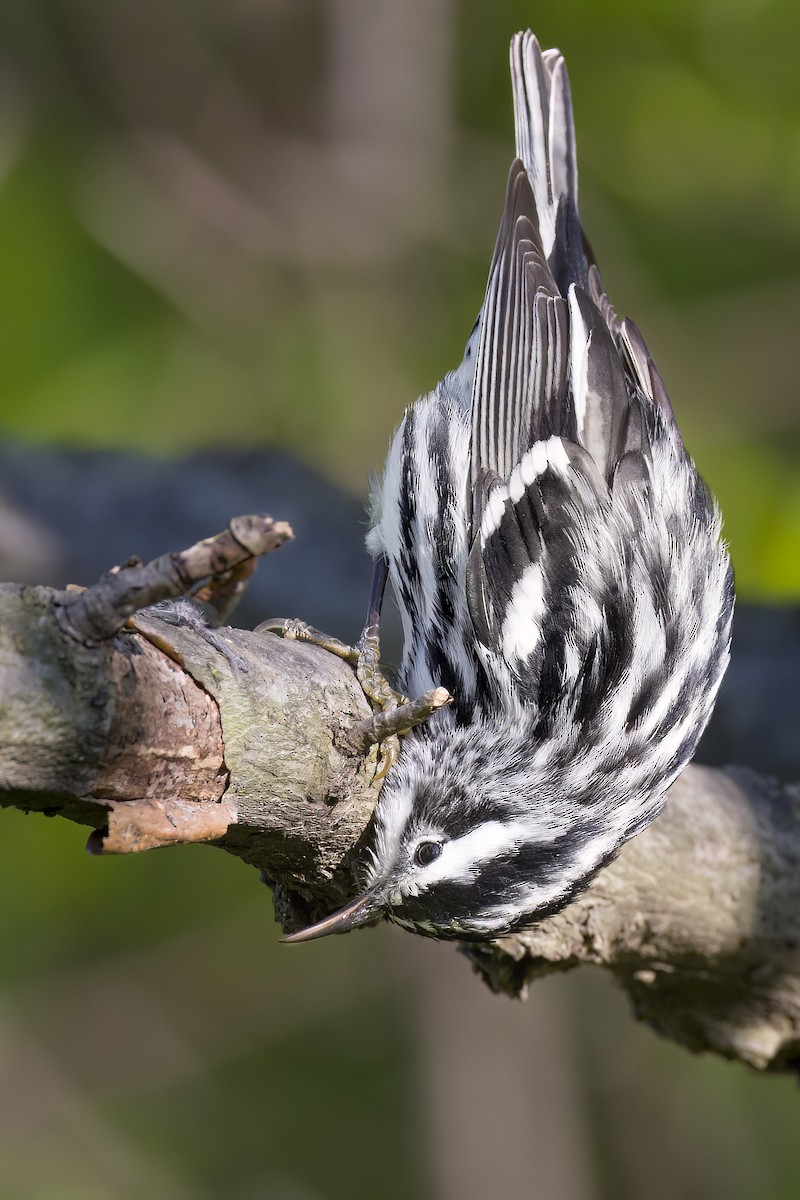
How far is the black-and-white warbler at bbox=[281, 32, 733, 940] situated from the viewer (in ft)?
7.26

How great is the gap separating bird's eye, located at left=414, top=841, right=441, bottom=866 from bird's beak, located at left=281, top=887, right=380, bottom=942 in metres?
0.12

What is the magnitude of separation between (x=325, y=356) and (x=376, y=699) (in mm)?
2585

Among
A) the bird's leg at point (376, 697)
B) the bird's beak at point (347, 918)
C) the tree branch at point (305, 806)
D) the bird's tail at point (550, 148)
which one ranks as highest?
the bird's tail at point (550, 148)

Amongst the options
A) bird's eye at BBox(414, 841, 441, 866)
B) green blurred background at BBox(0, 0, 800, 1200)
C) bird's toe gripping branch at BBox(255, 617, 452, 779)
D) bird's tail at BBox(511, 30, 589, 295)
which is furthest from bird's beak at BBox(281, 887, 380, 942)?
green blurred background at BBox(0, 0, 800, 1200)

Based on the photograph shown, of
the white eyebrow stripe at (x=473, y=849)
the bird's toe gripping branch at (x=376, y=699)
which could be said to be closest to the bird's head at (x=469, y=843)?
the white eyebrow stripe at (x=473, y=849)

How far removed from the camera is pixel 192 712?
5.05 ft

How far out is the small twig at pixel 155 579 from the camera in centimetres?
132

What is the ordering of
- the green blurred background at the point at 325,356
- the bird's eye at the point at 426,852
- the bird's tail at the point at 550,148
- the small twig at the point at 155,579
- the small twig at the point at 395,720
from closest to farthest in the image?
the small twig at the point at 155,579, the small twig at the point at 395,720, the bird's eye at the point at 426,852, the bird's tail at the point at 550,148, the green blurred background at the point at 325,356

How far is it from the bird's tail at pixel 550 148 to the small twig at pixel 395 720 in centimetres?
174

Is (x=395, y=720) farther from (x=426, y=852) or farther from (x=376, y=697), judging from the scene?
(x=426, y=852)

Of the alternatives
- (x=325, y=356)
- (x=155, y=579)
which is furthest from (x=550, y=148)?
(x=155, y=579)

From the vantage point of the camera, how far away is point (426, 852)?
222 cm

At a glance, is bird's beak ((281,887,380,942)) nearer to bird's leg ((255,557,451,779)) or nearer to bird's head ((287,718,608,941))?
bird's head ((287,718,608,941))

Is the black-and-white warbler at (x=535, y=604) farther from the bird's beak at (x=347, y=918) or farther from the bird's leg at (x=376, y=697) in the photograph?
the bird's leg at (x=376, y=697)
